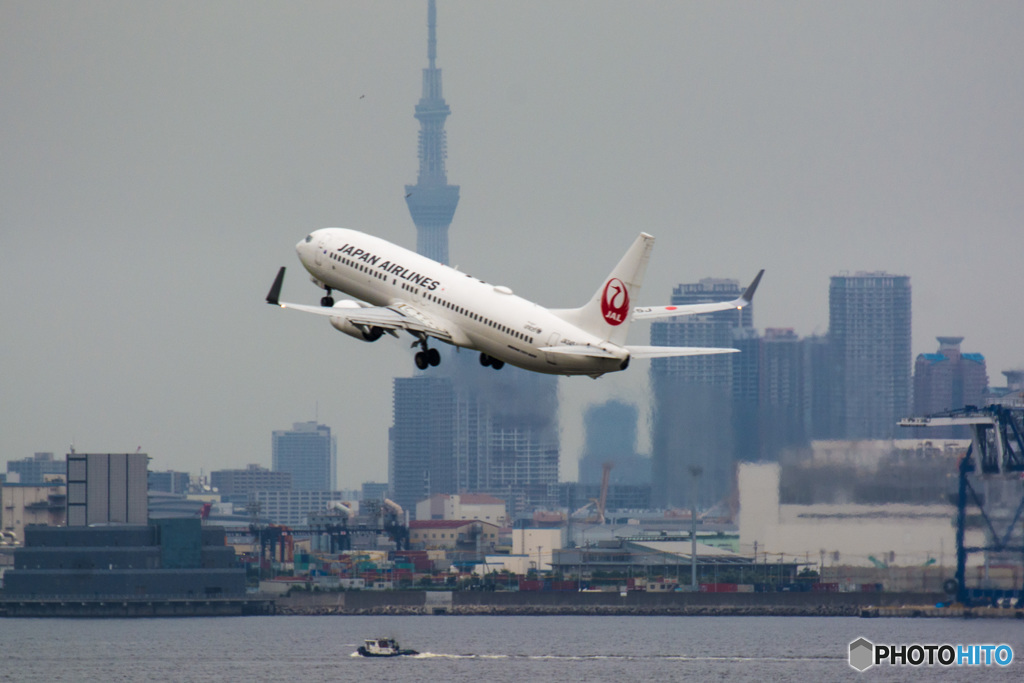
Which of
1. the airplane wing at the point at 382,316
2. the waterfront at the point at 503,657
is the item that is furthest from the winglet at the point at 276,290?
the waterfront at the point at 503,657

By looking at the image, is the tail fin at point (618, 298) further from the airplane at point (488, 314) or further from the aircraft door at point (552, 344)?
the aircraft door at point (552, 344)

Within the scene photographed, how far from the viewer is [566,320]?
265ft

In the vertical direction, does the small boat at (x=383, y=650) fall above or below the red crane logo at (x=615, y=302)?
below

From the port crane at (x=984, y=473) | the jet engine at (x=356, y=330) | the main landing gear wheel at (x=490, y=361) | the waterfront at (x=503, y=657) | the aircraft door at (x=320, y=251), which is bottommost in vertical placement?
the waterfront at (x=503, y=657)

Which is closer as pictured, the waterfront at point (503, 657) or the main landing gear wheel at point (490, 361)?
the main landing gear wheel at point (490, 361)

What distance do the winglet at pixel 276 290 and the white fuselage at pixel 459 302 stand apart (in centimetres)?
690

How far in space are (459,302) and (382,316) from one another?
3.92 m

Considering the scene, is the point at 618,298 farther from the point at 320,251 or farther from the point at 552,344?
the point at 320,251

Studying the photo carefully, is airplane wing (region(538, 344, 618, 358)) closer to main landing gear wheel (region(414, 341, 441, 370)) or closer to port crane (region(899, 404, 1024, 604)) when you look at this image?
main landing gear wheel (region(414, 341, 441, 370))

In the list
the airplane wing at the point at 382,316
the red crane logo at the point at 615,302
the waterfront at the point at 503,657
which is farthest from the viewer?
the waterfront at the point at 503,657

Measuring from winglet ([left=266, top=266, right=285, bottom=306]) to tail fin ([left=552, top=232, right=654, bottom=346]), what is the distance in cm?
1358

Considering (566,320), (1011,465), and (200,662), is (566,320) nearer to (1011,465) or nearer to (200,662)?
(200,662)

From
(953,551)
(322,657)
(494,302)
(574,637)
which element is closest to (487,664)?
(322,657)

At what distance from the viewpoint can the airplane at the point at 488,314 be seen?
256 feet
